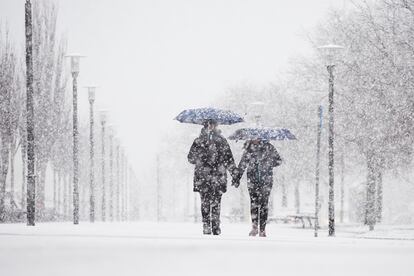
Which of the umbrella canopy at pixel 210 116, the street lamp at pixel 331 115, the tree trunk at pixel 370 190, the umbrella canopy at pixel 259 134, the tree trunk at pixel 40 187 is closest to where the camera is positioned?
the umbrella canopy at pixel 210 116

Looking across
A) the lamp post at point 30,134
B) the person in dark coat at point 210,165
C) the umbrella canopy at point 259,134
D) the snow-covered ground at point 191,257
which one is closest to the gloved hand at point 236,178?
the person in dark coat at point 210,165

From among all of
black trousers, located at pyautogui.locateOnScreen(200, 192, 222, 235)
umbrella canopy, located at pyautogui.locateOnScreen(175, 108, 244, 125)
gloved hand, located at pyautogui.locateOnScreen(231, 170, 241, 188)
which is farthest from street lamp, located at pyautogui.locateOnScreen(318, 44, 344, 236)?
black trousers, located at pyautogui.locateOnScreen(200, 192, 222, 235)

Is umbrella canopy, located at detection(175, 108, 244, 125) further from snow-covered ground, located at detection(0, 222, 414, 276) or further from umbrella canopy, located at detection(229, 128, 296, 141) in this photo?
snow-covered ground, located at detection(0, 222, 414, 276)

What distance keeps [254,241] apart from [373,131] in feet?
51.7

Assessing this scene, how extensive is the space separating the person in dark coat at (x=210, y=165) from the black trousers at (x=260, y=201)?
0.98 meters

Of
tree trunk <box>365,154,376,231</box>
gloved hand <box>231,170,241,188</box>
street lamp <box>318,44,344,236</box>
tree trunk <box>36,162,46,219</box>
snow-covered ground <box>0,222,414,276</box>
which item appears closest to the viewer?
snow-covered ground <box>0,222,414,276</box>

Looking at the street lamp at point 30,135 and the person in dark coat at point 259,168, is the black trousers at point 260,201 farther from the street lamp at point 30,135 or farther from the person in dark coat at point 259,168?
the street lamp at point 30,135

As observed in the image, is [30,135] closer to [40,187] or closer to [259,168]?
[259,168]

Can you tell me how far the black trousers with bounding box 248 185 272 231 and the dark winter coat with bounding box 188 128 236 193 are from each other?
3.44 feet

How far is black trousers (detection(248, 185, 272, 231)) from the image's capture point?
1538cm

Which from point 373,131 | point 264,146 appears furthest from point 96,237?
point 373,131

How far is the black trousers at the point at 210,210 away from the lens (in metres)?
14.5

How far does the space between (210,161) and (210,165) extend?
0.07 meters

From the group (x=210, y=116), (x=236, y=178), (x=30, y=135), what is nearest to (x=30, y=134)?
(x=30, y=135)
